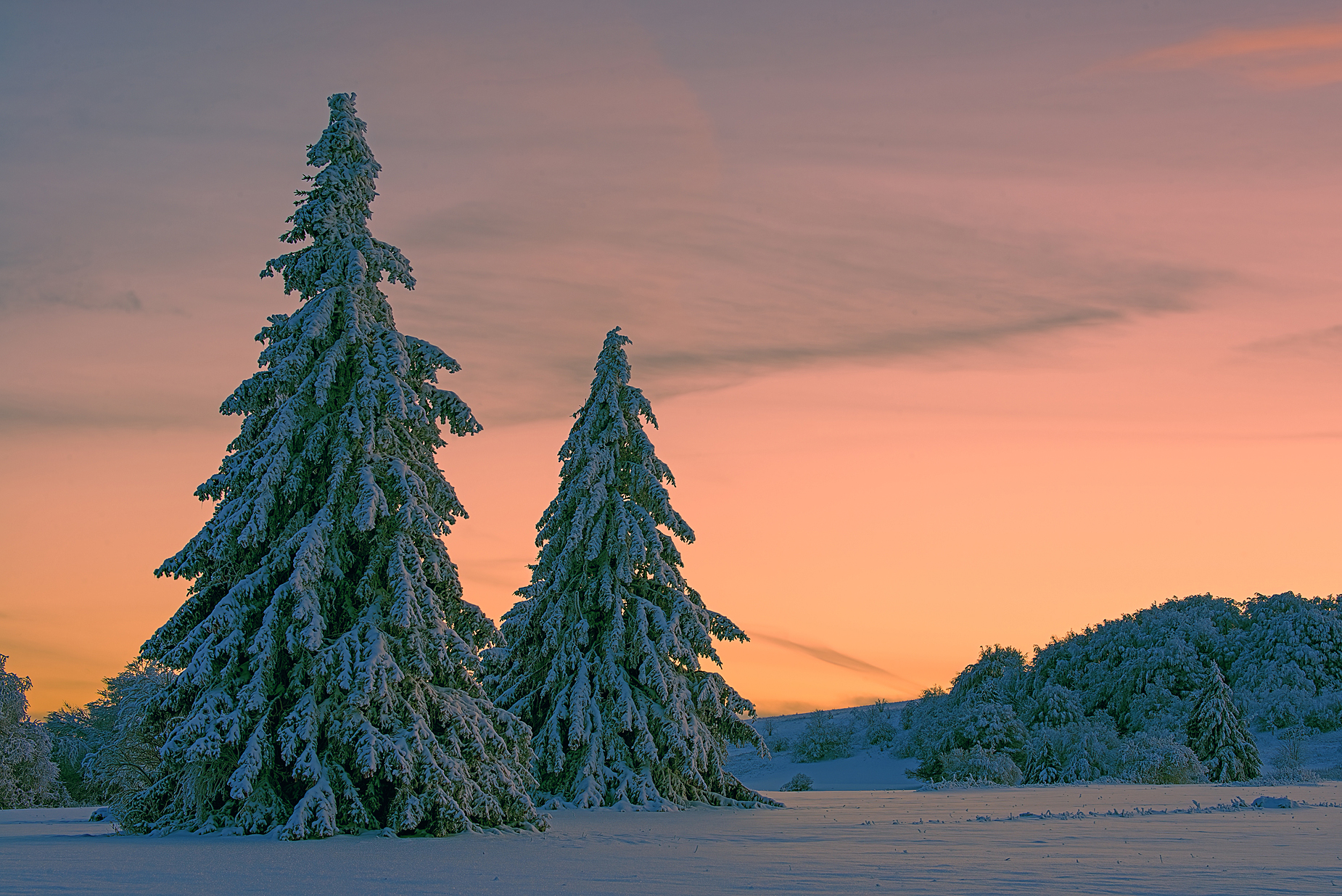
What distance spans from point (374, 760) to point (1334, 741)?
63453 mm

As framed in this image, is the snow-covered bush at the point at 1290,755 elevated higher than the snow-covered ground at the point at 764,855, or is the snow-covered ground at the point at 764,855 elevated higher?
the snow-covered ground at the point at 764,855

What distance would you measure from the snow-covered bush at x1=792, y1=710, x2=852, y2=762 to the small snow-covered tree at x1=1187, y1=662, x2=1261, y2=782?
104 ft

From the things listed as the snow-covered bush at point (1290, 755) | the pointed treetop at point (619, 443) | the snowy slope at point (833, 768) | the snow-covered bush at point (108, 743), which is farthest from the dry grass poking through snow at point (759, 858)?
the snowy slope at point (833, 768)

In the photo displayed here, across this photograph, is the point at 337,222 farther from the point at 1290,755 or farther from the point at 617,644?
the point at 1290,755

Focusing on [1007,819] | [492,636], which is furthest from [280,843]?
[1007,819]

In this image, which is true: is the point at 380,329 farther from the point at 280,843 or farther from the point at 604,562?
the point at 604,562

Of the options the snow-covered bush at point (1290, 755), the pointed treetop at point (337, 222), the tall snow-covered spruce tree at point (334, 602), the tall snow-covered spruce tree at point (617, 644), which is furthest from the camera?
the snow-covered bush at point (1290, 755)

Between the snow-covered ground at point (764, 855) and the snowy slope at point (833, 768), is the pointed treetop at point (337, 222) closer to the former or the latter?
the snow-covered ground at point (764, 855)

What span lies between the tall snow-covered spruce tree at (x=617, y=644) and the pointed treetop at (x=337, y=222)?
10.3m

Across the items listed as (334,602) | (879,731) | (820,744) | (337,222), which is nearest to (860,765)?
(820,744)

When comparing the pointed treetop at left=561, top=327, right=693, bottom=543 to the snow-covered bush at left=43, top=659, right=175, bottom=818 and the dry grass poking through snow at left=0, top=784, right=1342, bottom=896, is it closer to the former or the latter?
the dry grass poking through snow at left=0, top=784, right=1342, bottom=896

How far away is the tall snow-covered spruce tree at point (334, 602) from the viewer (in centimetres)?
1909

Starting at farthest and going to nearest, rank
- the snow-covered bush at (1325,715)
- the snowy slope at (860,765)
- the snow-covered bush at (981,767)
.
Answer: the snow-covered bush at (1325,715) < the snowy slope at (860,765) < the snow-covered bush at (981,767)

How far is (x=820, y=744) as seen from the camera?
80812 mm
